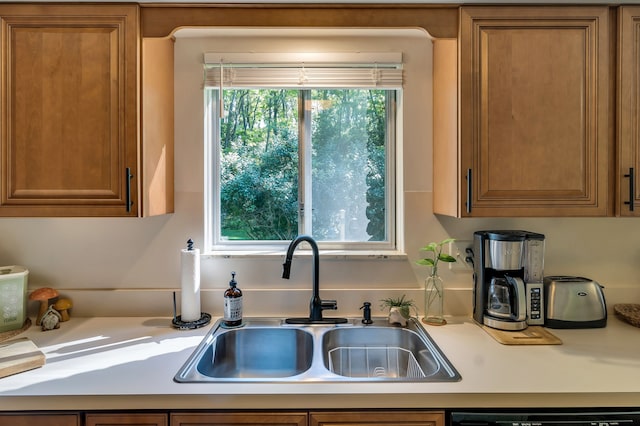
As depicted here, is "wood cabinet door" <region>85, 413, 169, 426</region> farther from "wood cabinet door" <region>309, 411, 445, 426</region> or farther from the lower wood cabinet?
"wood cabinet door" <region>309, 411, 445, 426</region>

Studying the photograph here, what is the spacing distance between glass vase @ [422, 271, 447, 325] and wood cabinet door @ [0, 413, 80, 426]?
1.29m

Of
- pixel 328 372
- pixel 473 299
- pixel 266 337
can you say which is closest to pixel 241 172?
pixel 266 337

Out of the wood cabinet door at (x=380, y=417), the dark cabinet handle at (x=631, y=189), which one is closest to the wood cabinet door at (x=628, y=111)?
the dark cabinet handle at (x=631, y=189)

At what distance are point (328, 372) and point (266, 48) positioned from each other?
1407 mm

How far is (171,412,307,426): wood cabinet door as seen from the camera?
113 centimetres

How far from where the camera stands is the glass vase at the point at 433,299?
172 centimetres

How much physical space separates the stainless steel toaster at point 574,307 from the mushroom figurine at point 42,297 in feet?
6.78

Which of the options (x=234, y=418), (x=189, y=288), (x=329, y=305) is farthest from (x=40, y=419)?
(x=329, y=305)

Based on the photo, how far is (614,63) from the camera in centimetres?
151

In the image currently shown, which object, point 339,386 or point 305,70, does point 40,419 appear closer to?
point 339,386

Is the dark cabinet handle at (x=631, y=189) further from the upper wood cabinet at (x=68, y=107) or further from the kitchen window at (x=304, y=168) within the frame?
the upper wood cabinet at (x=68, y=107)

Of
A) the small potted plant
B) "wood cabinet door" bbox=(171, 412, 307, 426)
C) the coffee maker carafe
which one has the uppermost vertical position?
the coffee maker carafe

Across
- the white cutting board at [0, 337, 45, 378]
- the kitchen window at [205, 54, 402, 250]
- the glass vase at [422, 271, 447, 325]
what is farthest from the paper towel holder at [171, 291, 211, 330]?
the glass vase at [422, 271, 447, 325]

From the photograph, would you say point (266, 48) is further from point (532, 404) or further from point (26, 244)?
point (532, 404)
